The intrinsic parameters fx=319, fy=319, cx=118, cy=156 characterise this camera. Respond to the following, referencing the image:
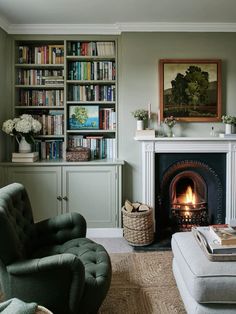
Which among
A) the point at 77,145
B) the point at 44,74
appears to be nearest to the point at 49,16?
the point at 44,74

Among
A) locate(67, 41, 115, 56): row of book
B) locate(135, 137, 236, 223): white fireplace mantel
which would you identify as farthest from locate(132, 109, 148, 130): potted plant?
locate(67, 41, 115, 56): row of book

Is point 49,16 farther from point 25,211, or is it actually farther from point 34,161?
point 25,211

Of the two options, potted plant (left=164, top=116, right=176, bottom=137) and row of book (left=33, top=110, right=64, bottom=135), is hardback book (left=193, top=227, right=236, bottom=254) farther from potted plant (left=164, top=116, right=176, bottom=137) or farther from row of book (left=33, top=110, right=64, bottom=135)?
row of book (left=33, top=110, right=64, bottom=135)

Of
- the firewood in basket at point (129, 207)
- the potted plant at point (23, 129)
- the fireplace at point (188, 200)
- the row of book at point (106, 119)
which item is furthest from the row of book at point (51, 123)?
the fireplace at point (188, 200)

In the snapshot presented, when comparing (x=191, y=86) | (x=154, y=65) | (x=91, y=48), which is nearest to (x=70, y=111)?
(x=91, y=48)

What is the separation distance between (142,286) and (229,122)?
7.05ft

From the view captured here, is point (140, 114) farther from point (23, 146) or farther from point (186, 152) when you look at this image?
point (23, 146)

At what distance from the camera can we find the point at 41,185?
3.73 metres

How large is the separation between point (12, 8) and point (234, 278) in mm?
3249

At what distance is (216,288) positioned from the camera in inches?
73.7

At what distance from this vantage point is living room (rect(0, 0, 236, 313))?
3709 mm

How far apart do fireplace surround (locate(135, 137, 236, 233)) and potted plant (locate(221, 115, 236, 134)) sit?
162 millimetres

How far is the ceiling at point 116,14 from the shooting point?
321 centimetres

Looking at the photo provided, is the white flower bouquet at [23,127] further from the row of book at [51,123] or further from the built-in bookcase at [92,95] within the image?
the built-in bookcase at [92,95]
